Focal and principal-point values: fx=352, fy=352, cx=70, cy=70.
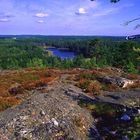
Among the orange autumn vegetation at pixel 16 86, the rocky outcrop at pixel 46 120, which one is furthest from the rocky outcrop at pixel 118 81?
the rocky outcrop at pixel 46 120

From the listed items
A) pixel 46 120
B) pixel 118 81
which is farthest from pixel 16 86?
pixel 46 120

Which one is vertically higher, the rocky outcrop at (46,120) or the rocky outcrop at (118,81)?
the rocky outcrop at (46,120)

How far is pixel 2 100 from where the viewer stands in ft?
80.6

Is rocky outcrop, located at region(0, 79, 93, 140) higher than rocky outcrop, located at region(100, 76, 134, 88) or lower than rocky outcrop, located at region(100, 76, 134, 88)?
higher

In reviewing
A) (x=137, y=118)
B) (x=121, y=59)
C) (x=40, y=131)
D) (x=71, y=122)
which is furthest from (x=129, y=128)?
(x=121, y=59)

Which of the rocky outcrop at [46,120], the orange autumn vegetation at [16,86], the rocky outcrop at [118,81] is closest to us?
the rocky outcrop at [46,120]

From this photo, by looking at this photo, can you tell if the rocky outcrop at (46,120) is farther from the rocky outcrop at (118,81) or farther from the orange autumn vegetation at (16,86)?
the rocky outcrop at (118,81)

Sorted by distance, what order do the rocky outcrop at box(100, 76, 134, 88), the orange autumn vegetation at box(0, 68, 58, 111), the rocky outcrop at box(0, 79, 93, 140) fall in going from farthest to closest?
the rocky outcrop at box(100, 76, 134, 88) → the orange autumn vegetation at box(0, 68, 58, 111) → the rocky outcrop at box(0, 79, 93, 140)

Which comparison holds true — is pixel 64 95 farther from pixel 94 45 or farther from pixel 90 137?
pixel 94 45

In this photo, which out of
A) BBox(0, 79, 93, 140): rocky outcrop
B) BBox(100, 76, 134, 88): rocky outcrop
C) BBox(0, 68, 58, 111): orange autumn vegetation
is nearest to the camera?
BBox(0, 79, 93, 140): rocky outcrop

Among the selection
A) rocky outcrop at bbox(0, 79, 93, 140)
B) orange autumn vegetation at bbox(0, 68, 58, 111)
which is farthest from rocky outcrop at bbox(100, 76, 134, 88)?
rocky outcrop at bbox(0, 79, 93, 140)

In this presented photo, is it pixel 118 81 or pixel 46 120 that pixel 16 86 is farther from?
pixel 46 120

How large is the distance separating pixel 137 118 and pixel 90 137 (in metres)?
3.72

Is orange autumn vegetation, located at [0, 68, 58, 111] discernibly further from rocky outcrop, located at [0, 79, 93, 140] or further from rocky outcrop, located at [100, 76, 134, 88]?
rocky outcrop, located at [100, 76, 134, 88]
